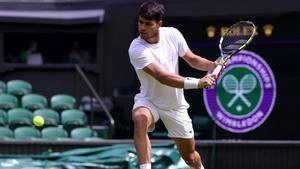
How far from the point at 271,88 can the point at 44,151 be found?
3.61m

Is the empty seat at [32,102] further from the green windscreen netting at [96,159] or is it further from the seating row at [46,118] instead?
the green windscreen netting at [96,159]

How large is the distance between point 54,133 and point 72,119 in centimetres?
67

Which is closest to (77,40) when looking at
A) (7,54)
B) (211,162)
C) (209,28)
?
(7,54)

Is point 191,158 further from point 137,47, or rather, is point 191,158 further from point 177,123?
point 137,47

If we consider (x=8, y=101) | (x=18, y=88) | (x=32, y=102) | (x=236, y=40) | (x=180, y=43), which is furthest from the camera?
(x=18, y=88)

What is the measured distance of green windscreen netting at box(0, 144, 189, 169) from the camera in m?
9.42

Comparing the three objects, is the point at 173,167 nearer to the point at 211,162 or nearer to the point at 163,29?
the point at 211,162

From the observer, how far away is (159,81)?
6.49 m

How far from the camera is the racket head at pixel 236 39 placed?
6883 mm

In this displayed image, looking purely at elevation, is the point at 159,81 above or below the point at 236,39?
below

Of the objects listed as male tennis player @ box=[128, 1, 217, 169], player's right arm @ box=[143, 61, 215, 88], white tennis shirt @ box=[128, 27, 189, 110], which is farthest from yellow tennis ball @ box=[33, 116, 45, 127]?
player's right arm @ box=[143, 61, 215, 88]

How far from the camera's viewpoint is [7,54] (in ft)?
46.9

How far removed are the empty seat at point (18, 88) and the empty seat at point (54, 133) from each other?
1.25 metres

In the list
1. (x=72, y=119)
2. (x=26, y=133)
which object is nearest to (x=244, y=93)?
(x=72, y=119)
